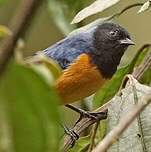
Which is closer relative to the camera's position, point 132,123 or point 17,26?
point 17,26

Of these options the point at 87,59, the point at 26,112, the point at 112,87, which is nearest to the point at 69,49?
the point at 87,59

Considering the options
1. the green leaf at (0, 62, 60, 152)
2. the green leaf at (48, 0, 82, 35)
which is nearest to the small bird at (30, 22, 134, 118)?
the green leaf at (48, 0, 82, 35)

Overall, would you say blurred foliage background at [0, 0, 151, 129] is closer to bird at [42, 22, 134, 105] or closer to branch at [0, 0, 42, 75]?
bird at [42, 22, 134, 105]

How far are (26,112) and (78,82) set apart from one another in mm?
2382

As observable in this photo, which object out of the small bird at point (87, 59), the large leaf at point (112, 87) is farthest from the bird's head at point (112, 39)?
the large leaf at point (112, 87)

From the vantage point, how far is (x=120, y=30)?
11.8ft

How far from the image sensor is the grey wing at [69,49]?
3.19 metres

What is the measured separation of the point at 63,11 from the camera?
2.69 m

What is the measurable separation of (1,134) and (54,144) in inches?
3.2

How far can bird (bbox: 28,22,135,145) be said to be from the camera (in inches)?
119

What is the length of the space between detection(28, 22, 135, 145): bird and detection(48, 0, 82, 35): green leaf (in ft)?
1.12

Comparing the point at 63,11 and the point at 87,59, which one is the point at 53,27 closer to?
the point at 87,59

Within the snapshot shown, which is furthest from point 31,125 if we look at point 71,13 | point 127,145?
point 71,13

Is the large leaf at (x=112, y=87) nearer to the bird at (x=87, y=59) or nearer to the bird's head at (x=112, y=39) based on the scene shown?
the bird at (x=87, y=59)
